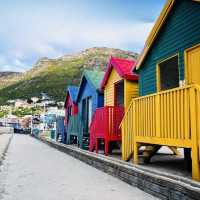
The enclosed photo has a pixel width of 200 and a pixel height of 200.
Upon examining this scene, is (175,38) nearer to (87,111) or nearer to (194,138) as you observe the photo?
(194,138)

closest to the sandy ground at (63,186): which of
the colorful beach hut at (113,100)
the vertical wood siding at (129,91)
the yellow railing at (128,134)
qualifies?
the yellow railing at (128,134)

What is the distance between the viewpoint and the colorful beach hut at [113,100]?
13477 millimetres

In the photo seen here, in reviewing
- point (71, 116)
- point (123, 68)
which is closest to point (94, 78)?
point (71, 116)

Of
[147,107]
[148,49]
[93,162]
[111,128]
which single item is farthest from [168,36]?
[93,162]

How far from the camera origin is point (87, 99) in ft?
72.3

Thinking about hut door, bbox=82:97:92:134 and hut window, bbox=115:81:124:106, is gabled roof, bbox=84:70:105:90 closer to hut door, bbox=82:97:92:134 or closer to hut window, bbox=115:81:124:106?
hut door, bbox=82:97:92:134

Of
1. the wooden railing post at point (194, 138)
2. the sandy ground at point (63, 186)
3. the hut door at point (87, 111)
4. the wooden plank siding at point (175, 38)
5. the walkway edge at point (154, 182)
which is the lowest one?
the sandy ground at point (63, 186)

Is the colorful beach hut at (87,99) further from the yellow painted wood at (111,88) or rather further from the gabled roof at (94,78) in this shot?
the yellow painted wood at (111,88)

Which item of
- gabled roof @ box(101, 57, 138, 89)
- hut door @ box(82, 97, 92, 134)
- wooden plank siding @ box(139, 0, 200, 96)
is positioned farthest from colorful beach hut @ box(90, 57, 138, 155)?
hut door @ box(82, 97, 92, 134)

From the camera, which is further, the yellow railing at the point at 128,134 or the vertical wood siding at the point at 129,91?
the vertical wood siding at the point at 129,91

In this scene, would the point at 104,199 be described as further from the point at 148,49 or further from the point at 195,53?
the point at 148,49

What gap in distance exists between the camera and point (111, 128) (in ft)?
44.3

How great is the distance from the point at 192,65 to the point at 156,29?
2660mm

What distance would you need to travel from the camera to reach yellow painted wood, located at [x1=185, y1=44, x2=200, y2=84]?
9.42 meters
